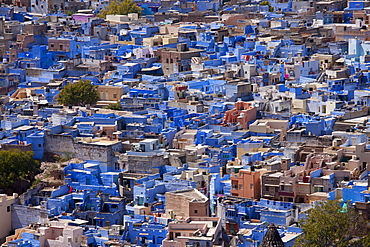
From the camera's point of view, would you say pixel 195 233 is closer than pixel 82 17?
Yes

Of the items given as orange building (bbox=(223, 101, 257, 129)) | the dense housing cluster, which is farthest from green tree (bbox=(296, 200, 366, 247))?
orange building (bbox=(223, 101, 257, 129))

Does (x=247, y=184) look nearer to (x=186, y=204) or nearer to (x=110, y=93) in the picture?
(x=186, y=204)

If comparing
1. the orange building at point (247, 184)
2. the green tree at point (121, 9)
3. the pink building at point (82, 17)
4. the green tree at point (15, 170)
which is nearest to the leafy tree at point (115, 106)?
the green tree at point (15, 170)

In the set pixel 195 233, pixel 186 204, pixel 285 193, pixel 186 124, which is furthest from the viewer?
pixel 186 124

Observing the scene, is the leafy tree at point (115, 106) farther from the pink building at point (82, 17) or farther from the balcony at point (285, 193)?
the pink building at point (82, 17)

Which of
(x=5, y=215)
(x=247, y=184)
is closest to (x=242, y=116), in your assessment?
(x=247, y=184)

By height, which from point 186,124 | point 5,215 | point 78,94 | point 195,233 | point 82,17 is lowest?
point 5,215
